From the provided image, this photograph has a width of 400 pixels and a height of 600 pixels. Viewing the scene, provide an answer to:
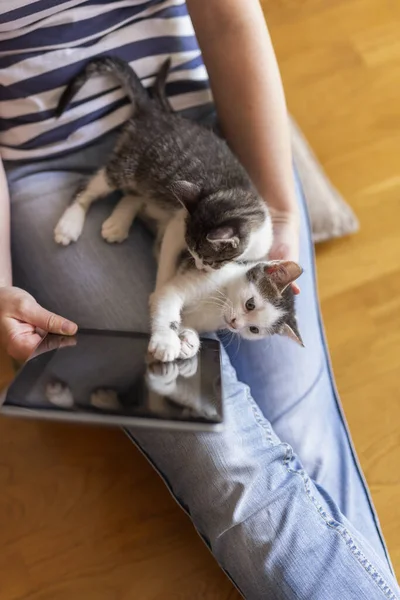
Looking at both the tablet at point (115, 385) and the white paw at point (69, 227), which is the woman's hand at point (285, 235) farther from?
the white paw at point (69, 227)

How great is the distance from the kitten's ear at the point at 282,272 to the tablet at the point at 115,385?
0.16 metres

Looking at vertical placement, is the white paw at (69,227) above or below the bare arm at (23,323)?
above

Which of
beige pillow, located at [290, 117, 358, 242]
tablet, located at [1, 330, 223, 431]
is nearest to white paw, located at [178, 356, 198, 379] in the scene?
tablet, located at [1, 330, 223, 431]

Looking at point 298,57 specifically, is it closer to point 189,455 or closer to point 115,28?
point 115,28

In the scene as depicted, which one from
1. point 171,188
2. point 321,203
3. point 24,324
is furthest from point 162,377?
point 321,203

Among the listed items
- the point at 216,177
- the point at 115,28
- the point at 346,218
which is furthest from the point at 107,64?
the point at 346,218

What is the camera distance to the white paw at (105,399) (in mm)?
767

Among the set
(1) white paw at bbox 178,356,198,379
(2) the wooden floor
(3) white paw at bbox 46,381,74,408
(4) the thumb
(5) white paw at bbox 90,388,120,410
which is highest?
(4) the thumb

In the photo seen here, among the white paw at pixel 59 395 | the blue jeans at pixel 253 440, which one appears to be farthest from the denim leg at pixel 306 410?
the white paw at pixel 59 395

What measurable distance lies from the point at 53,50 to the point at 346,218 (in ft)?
Answer: 2.93

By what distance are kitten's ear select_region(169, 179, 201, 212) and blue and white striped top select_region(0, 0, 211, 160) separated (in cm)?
24

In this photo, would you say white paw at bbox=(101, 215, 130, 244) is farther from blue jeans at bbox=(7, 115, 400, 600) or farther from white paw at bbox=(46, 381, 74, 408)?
white paw at bbox=(46, 381, 74, 408)

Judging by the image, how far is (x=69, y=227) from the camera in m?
1.05

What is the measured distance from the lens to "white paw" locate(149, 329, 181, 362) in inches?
34.7
